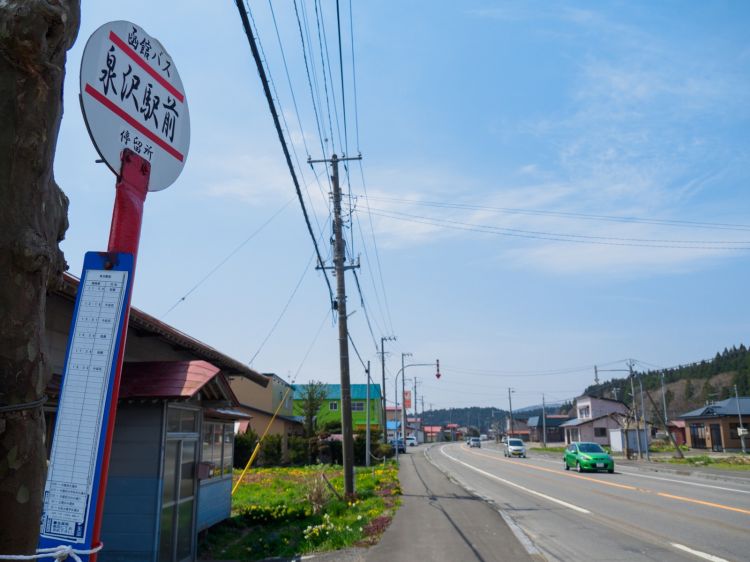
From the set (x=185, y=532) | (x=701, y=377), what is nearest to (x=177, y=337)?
(x=185, y=532)

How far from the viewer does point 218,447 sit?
1284 centimetres

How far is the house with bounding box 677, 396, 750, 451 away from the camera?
5581 centimetres

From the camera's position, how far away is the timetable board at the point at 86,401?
2.06 m

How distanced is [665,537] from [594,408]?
7848cm

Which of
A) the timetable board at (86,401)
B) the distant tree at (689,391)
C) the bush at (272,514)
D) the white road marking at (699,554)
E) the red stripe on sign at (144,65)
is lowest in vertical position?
the bush at (272,514)

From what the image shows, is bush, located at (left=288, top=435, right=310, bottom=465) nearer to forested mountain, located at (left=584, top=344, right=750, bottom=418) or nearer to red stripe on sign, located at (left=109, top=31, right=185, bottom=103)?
red stripe on sign, located at (left=109, top=31, right=185, bottom=103)

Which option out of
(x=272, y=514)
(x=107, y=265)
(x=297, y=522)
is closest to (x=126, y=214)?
(x=107, y=265)

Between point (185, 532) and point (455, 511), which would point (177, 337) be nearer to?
point (185, 532)

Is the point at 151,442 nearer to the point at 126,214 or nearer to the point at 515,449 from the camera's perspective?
the point at 126,214

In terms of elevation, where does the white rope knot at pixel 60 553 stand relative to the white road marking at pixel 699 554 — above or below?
above

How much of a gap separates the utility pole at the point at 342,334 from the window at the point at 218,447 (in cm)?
395

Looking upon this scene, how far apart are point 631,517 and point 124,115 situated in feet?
47.5

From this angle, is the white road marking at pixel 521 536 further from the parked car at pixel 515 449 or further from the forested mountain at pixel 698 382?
the forested mountain at pixel 698 382

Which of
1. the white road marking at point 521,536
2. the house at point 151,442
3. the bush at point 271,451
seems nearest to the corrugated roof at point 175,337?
the house at point 151,442
